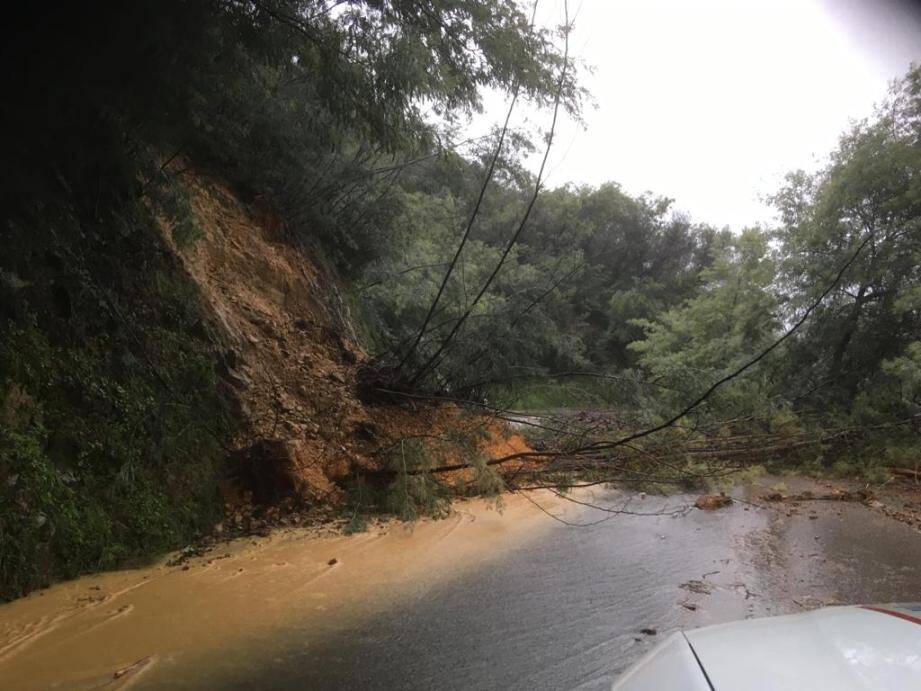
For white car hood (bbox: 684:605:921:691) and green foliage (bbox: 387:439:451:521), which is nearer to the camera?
white car hood (bbox: 684:605:921:691)

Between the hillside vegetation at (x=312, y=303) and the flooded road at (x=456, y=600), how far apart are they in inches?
25.5

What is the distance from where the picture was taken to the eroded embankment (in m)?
3.53

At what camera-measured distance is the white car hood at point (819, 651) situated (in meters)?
1.44

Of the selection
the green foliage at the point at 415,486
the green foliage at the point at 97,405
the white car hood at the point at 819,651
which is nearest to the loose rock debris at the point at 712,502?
the green foliage at the point at 415,486

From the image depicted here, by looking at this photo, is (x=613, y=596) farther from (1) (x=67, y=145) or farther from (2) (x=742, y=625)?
(1) (x=67, y=145)

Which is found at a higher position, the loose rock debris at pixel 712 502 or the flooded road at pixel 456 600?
the flooded road at pixel 456 600

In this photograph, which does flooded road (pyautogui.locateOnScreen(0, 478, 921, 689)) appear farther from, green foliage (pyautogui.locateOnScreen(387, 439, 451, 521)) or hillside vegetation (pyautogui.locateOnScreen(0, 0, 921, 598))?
hillside vegetation (pyautogui.locateOnScreen(0, 0, 921, 598))

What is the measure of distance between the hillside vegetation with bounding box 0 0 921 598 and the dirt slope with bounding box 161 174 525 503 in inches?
1.8

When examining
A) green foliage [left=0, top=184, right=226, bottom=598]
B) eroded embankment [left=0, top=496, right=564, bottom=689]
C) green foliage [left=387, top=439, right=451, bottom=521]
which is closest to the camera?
eroded embankment [left=0, top=496, right=564, bottom=689]

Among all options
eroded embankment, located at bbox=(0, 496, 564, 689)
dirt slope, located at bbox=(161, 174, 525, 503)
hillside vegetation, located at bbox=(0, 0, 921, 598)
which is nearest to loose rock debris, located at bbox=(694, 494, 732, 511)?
hillside vegetation, located at bbox=(0, 0, 921, 598)

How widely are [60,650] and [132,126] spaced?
12.8 feet

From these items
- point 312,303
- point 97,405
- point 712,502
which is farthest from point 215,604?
Result: point 712,502

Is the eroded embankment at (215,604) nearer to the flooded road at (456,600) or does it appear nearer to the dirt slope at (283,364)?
the flooded road at (456,600)

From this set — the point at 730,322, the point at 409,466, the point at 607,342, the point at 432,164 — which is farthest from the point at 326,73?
the point at 607,342
